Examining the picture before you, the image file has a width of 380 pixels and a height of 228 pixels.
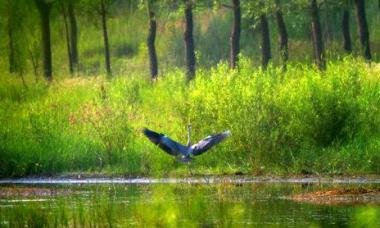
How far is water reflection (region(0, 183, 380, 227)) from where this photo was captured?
45.8 feet

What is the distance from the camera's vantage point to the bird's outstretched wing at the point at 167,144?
1973 cm

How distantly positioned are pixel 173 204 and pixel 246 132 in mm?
4902

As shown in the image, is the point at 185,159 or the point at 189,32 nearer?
the point at 185,159

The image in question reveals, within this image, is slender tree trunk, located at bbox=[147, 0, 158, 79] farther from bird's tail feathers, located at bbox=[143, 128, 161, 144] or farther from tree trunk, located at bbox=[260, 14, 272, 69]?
bird's tail feathers, located at bbox=[143, 128, 161, 144]

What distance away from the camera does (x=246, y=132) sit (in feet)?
67.9

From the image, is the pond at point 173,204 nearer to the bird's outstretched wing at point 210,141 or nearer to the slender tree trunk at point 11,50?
the bird's outstretched wing at point 210,141

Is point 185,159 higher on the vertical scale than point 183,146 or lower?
lower

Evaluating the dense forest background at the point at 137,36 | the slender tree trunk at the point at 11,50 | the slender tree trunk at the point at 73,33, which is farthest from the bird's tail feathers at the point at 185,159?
the slender tree trunk at the point at 11,50

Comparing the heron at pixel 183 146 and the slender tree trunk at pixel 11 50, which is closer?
the heron at pixel 183 146

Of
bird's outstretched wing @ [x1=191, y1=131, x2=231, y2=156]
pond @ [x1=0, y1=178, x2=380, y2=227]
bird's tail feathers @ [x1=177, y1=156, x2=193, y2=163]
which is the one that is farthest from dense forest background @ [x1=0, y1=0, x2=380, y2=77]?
pond @ [x1=0, y1=178, x2=380, y2=227]

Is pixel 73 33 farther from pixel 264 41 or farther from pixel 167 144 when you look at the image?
pixel 167 144

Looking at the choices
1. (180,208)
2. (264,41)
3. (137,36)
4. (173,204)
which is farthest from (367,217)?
(137,36)

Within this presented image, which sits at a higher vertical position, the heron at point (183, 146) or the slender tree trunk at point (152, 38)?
the slender tree trunk at point (152, 38)

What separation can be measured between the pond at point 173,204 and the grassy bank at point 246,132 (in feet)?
3.86
